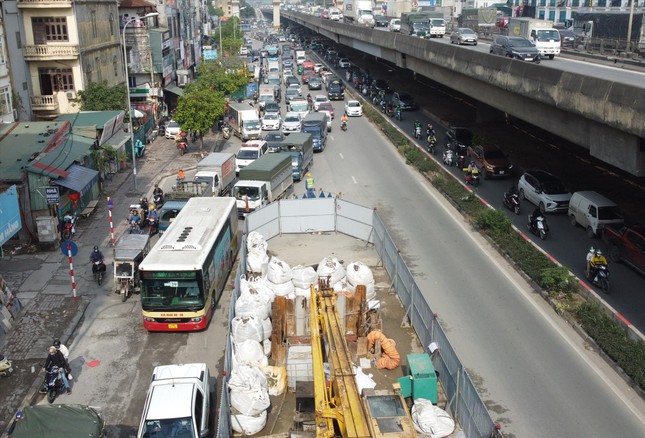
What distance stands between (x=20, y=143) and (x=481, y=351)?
21.2 m

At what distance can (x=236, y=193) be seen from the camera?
29438mm

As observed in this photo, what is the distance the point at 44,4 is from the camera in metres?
37.2

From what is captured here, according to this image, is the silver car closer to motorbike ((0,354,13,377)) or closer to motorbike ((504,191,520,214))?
motorbike ((504,191,520,214))

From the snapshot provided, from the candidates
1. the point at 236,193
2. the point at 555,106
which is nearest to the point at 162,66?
the point at 236,193

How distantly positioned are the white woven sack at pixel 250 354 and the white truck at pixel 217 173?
48.2 ft

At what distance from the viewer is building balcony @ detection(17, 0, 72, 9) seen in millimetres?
36812

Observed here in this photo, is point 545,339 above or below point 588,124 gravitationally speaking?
below

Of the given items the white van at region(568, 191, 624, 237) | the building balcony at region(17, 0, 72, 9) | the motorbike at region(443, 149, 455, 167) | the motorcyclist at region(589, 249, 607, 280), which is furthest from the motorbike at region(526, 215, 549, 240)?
the building balcony at region(17, 0, 72, 9)

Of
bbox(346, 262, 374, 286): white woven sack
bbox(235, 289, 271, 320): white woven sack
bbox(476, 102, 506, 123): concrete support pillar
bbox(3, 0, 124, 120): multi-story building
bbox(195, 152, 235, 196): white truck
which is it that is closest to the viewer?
bbox(235, 289, 271, 320): white woven sack

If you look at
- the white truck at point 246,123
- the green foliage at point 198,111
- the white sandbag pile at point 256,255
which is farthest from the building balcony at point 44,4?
the white sandbag pile at point 256,255

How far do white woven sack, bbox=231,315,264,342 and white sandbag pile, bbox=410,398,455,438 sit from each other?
15.5ft

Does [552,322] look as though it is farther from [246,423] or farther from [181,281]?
[181,281]

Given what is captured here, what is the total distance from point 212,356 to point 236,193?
497 inches

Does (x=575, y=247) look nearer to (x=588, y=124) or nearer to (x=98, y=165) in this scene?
(x=588, y=124)
